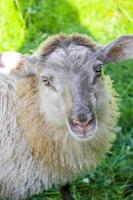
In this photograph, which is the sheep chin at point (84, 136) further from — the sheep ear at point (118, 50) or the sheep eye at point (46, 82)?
the sheep ear at point (118, 50)

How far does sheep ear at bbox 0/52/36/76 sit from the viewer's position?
516cm

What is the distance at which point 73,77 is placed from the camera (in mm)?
4898

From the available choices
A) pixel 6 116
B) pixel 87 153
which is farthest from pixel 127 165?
pixel 6 116

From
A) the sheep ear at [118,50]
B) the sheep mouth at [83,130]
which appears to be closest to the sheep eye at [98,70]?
the sheep ear at [118,50]

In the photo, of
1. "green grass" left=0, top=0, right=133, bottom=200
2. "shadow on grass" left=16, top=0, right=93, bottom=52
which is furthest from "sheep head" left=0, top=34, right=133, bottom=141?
"shadow on grass" left=16, top=0, right=93, bottom=52

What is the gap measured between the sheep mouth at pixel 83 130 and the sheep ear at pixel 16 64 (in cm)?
64

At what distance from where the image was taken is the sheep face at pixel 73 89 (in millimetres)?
4758

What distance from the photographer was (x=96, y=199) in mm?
6043

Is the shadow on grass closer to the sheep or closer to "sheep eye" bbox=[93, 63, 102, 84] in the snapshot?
the sheep

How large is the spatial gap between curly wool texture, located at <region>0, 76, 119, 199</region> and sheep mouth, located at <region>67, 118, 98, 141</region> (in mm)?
443

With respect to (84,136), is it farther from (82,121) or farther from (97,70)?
(97,70)

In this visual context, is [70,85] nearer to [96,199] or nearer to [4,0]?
[96,199]

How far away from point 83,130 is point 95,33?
3.61 m

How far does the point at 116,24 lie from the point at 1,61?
3469 millimetres
